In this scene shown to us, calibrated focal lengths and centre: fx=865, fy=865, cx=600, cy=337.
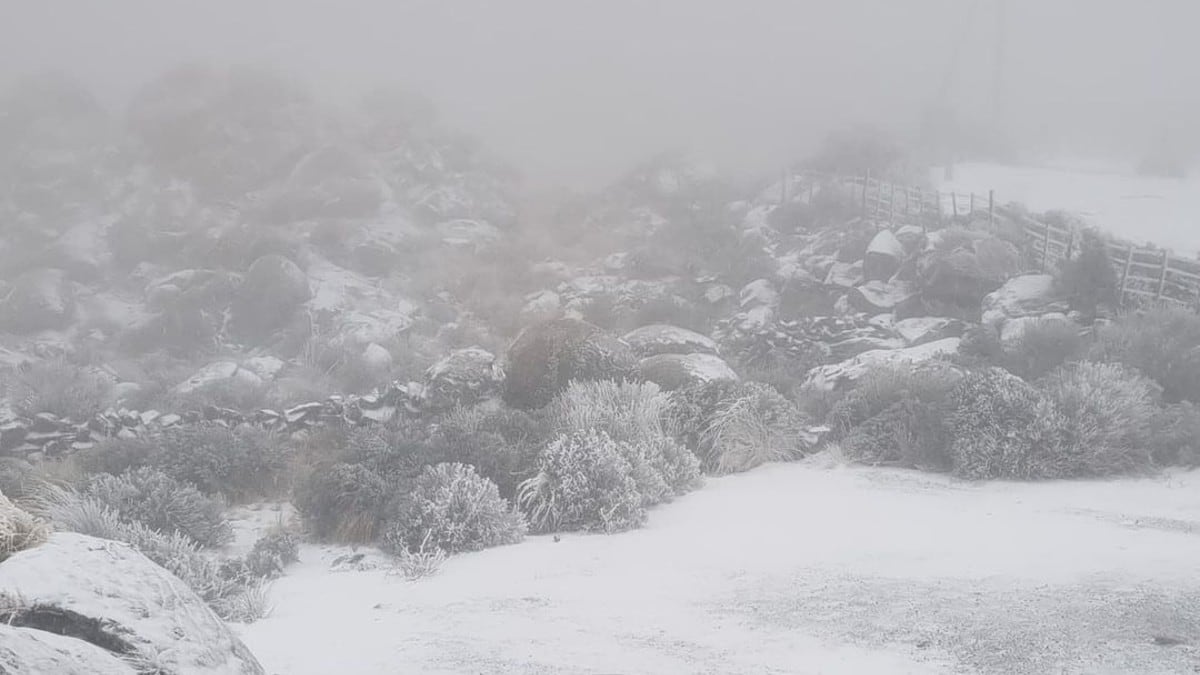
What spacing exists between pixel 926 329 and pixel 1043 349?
3.34m

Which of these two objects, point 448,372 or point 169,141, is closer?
point 448,372

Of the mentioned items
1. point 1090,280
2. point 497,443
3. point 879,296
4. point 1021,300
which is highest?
point 497,443

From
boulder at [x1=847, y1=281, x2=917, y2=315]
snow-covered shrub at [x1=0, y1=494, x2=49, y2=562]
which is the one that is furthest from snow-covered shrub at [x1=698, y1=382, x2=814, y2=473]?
boulder at [x1=847, y1=281, x2=917, y2=315]

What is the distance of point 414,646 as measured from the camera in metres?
5.22

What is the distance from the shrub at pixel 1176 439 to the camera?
875 centimetres

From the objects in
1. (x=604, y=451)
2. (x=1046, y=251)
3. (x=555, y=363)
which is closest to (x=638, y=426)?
(x=604, y=451)

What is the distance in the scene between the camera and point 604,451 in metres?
8.33

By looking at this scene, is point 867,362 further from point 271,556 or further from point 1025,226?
point 1025,226

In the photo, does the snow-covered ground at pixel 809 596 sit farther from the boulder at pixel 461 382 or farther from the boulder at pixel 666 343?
the boulder at pixel 666 343

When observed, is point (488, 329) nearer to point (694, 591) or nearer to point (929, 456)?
point (929, 456)

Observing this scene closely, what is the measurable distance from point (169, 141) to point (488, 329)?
58.6ft

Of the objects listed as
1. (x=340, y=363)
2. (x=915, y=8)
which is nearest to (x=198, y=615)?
(x=340, y=363)

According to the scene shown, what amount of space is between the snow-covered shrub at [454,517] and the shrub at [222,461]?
2.65 meters

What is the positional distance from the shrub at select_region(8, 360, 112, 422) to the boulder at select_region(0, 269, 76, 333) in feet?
11.3
